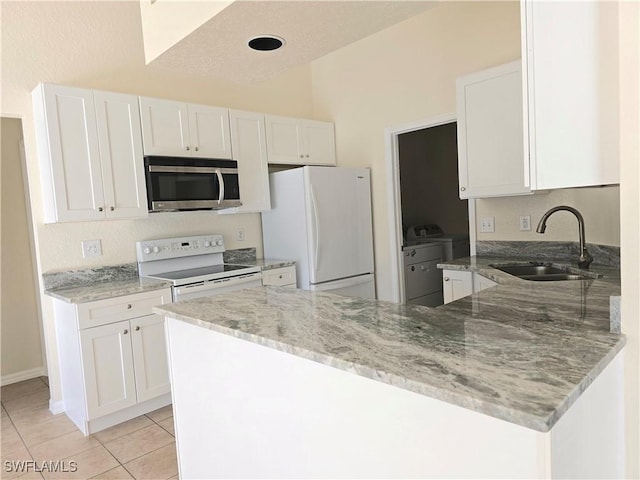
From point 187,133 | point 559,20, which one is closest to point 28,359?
point 187,133

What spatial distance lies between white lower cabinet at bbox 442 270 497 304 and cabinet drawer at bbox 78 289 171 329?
6.28 feet

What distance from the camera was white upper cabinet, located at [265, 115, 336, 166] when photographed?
3.85m

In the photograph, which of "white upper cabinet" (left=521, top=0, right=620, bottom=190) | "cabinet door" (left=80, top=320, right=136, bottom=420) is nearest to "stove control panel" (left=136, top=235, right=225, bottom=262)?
"cabinet door" (left=80, top=320, right=136, bottom=420)

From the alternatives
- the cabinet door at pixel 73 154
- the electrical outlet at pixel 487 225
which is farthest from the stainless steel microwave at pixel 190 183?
the electrical outlet at pixel 487 225

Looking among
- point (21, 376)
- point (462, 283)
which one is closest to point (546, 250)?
point (462, 283)

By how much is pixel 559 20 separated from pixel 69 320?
9.69 feet

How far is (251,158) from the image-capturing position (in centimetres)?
367

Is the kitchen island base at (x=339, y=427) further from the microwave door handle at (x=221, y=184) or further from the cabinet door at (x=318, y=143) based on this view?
the cabinet door at (x=318, y=143)

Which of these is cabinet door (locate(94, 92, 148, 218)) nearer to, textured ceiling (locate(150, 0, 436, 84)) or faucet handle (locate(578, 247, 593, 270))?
textured ceiling (locate(150, 0, 436, 84))

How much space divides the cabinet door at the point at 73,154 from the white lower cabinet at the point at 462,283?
2378 millimetres

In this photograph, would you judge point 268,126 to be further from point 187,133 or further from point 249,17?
point 249,17

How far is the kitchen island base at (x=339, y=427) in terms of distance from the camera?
78 cm
